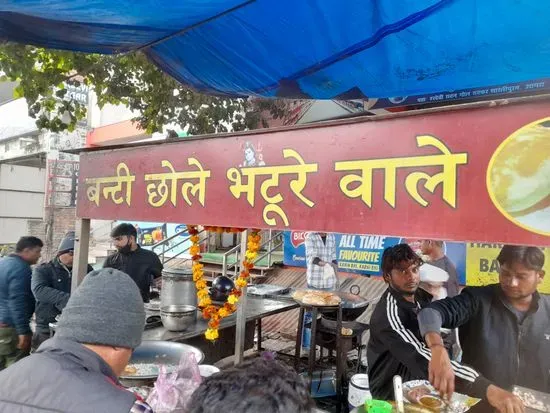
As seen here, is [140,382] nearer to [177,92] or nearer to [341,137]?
[341,137]

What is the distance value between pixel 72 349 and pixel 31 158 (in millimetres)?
10206

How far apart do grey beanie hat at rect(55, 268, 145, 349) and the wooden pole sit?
4.60 ft

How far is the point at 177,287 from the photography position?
3.93 metres

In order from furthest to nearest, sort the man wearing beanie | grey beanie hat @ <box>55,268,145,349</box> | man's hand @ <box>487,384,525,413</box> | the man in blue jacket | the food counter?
the man in blue jacket < the food counter < man's hand @ <box>487,384,525,413</box> < grey beanie hat @ <box>55,268,145,349</box> < the man wearing beanie

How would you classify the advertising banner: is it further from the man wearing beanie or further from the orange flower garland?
the man wearing beanie

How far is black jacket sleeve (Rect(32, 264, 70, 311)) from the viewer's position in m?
3.93

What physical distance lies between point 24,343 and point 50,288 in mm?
748

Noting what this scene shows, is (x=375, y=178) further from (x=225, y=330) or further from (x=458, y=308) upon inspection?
(x=225, y=330)

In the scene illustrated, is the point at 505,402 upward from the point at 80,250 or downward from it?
downward

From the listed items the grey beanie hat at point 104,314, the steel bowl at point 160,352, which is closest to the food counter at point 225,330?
the steel bowl at point 160,352

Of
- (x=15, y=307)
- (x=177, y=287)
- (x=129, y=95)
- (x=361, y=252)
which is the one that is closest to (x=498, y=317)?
(x=177, y=287)

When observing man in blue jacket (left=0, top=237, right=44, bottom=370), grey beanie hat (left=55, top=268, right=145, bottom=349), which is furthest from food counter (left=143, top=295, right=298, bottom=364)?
grey beanie hat (left=55, top=268, right=145, bottom=349)

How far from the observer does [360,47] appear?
3.10 metres

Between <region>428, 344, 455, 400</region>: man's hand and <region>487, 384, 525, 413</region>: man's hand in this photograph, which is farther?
<region>428, 344, 455, 400</region>: man's hand
